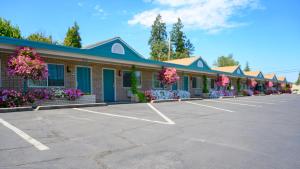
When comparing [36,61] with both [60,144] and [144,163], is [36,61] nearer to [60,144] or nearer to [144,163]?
[60,144]

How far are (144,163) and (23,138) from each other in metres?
2.78

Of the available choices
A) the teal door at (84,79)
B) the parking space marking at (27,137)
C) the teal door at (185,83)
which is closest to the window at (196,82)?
the teal door at (185,83)

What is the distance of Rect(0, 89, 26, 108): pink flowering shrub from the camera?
9352mm

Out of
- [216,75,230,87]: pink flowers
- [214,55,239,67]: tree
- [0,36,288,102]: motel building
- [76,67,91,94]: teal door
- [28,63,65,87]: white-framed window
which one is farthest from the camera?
[214,55,239,67]: tree

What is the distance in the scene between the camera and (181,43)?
63.2 meters

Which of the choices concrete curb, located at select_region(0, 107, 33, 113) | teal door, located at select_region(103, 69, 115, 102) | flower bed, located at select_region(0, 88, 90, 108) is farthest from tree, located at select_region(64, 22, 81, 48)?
concrete curb, located at select_region(0, 107, 33, 113)

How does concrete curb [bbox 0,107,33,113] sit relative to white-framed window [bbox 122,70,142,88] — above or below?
below

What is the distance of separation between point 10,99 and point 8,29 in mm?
23964

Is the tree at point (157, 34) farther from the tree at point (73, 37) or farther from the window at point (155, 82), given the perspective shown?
the window at point (155, 82)

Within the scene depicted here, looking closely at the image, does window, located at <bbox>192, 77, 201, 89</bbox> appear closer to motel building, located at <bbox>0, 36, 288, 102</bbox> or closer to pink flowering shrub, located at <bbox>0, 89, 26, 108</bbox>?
motel building, located at <bbox>0, 36, 288, 102</bbox>

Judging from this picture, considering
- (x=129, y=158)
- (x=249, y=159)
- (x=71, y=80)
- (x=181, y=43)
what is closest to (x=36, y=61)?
(x=71, y=80)

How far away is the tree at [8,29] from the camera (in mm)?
28609

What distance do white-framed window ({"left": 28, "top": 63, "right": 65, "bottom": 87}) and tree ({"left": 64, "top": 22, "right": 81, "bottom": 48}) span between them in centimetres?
2291

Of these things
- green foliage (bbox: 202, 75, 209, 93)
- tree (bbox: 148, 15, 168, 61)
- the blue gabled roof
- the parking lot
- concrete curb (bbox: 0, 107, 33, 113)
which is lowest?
the parking lot
